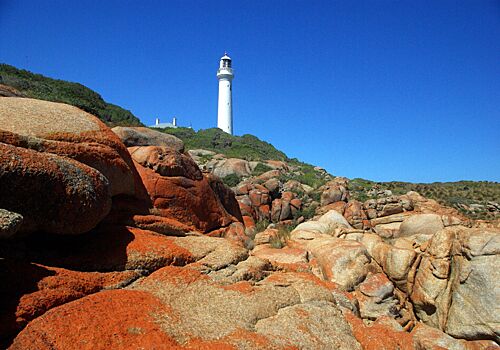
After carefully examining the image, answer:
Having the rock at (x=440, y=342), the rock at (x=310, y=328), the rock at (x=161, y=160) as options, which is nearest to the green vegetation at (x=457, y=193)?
the rock at (x=161, y=160)

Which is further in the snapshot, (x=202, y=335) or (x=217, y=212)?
(x=217, y=212)

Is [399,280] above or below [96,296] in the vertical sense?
below

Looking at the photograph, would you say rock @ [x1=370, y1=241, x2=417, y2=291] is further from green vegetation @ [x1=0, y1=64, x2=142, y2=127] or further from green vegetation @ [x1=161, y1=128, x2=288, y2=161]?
green vegetation @ [x1=161, y1=128, x2=288, y2=161]

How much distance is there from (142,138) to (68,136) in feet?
19.7

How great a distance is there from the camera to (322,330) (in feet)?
22.2

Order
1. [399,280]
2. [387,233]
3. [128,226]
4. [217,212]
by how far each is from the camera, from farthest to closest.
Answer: [387,233]
[217,212]
[399,280]
[128,226]

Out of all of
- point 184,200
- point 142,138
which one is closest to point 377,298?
point 184,200

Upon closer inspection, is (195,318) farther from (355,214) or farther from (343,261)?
(355,214)

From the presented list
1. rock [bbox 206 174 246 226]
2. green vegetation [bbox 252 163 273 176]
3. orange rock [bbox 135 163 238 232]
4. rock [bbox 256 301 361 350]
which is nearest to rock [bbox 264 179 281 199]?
green vegetation [bbox 252 163 273 176]

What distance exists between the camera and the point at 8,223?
5000mm

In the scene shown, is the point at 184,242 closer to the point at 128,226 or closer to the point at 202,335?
the point at 128,226

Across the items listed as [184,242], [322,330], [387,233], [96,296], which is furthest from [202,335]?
[387,233]

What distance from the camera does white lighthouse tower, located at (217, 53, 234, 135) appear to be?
273ft

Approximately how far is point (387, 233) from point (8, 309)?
68.4 feet
